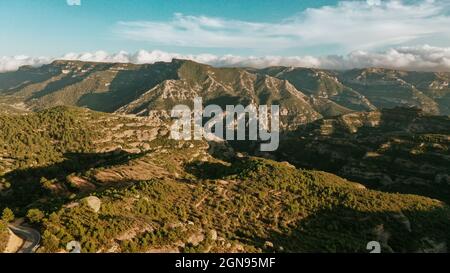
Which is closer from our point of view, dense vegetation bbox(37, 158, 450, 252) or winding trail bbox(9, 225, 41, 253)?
winding trail bbox(9, 225, 41, 253)

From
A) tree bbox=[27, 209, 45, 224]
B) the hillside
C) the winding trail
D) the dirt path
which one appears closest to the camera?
the winding trail

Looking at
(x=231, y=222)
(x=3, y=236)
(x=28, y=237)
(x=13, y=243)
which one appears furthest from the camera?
(x=231, y=222)

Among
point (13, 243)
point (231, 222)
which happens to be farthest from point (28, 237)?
point (231, 222)

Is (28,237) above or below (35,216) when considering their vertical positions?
below

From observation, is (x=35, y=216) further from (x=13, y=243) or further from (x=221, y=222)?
(x=221, y=222)

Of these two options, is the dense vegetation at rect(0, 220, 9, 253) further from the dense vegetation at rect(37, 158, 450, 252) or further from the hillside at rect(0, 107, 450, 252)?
the dense vegetation at rect(37, 158, 450, 252)

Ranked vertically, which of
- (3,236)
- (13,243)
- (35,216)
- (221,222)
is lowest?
(221,222)

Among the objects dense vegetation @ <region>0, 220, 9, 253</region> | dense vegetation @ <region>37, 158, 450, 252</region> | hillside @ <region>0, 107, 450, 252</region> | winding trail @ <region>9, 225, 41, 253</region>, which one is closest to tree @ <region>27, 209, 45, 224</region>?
hillside @ <region>0, 107, 450, 252</region>
